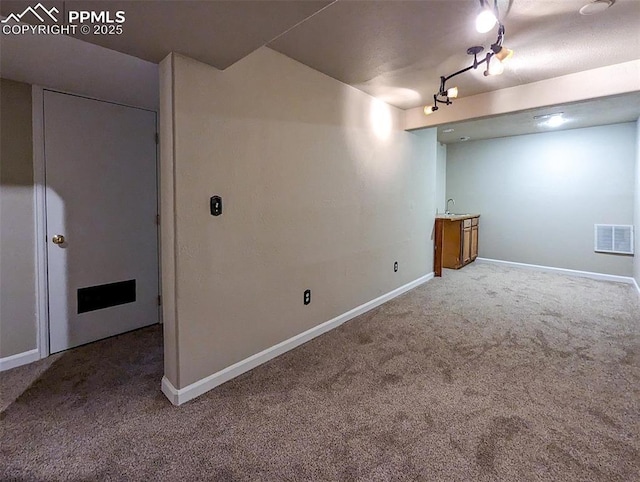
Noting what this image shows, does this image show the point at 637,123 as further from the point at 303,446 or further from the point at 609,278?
the point at 303,446

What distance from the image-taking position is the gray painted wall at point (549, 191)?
498cm

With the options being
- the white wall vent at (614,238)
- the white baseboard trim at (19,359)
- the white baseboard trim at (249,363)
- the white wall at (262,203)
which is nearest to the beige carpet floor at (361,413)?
the white baseboard trim at (249,363)

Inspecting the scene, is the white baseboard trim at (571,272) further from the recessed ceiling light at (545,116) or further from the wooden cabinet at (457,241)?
the recessed ceiling light at (545,116)

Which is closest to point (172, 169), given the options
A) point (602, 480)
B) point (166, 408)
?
Answer: point (166, 408)

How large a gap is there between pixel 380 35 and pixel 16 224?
3.01 metres

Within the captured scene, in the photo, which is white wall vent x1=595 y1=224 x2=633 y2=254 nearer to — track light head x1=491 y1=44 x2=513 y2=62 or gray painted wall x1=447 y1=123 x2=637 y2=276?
gray painted wall x1=447 y1=123 x2=637 y2=276

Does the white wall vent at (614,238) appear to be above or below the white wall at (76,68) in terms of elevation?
below

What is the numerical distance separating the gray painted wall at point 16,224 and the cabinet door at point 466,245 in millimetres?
5755

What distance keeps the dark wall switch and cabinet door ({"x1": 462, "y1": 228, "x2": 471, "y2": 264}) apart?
4776mm

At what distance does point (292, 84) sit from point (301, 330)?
2.05 metres

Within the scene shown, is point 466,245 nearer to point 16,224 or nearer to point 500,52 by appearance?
point 500,52

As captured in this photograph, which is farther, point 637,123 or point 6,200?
point 637,123

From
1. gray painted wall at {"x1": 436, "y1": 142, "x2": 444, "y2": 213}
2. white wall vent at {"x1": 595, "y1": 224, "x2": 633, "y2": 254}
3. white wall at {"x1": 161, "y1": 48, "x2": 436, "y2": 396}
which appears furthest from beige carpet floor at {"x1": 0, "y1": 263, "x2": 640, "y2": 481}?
gray painted wall at {"x1": 436, "y1": 142, "x2": 444, "y2": 213}

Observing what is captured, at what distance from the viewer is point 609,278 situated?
505cm
